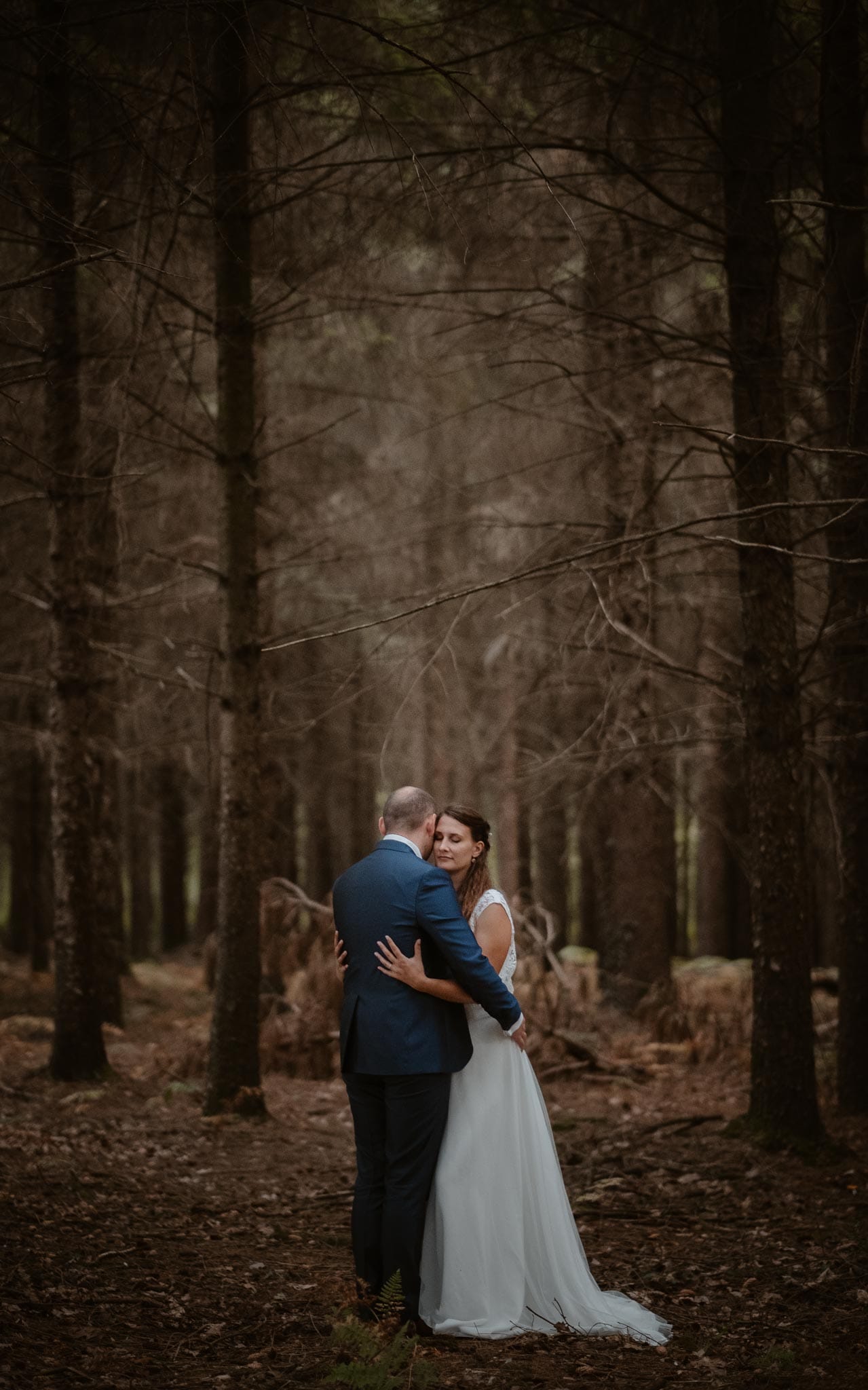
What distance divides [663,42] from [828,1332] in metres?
6.97

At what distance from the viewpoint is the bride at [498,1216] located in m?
4.43

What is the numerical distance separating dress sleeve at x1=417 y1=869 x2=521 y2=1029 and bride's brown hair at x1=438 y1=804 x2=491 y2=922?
1.51 feet

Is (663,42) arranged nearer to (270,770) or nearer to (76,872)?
(76,872)

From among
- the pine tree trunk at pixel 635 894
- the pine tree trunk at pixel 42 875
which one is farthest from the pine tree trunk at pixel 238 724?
the pine tree trunk at pixel 42 875

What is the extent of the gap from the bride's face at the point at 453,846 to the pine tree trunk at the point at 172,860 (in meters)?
16.0

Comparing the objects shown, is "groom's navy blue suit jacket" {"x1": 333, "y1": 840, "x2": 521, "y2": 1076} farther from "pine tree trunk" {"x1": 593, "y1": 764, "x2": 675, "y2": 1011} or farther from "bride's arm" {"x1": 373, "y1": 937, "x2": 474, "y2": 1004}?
"pine tree trunk" {"x1": 593, "y1": 764, "x2": 675, "y2": 1011}

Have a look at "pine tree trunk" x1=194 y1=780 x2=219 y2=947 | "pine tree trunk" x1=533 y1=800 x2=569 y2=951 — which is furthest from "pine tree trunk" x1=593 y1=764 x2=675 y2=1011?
"pine tree trunk" x1=533 y1=800 x2=569 y2=951

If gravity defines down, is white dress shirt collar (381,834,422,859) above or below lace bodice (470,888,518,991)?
above

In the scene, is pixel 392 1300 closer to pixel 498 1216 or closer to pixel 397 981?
pixel 498 1216

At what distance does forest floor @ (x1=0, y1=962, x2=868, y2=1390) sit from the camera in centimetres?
402

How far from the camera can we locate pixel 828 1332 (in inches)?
172

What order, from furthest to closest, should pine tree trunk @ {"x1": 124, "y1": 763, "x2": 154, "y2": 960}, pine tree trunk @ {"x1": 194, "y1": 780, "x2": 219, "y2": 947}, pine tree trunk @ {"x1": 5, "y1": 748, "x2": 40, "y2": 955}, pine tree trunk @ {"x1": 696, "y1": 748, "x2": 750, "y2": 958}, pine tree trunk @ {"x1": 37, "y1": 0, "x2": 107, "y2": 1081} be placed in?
pine tree trunk @ {"x1": 124, "y1": 763, "x2": 154, "y2": 960}
pine tree trunk @ {"x1": 194, "y1": 780, "x2": 219, "y2": 947}
pine tree trunk @ {"x1": 696, "y1": 748, "x2": 750, "y2": 958}
pine tree trunk @ {"x1": 5, "y1": 748, "x2": 40, "y2": 955}
pine tree trunk @ {"x1": 37, "y1": 0, "x2": 107, "y2": 1081}

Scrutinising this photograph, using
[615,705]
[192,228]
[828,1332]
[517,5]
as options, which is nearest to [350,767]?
[615,705]

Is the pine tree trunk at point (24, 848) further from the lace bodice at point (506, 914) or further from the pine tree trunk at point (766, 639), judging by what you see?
the lace bodice at point (506, 914)
